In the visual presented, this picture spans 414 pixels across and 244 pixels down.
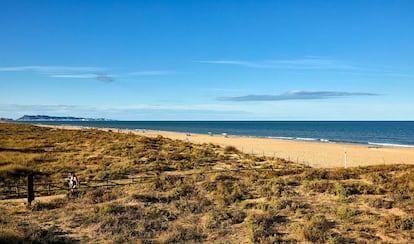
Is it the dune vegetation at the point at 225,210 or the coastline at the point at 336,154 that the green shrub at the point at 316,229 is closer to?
the dune vegetation at the point at 225,210

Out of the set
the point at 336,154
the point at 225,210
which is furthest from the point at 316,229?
the point at 336,154

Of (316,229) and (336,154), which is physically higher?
(316,229)

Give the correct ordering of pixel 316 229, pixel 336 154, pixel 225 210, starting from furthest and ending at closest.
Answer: pixel 336 154 < pixel 225 210 < pixel 316 229

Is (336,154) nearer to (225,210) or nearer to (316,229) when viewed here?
(225,210)

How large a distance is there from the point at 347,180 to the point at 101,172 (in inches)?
602

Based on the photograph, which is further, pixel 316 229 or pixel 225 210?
pixel 225 210

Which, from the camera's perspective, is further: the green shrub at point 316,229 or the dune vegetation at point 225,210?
the dune vegetation at point 225,210

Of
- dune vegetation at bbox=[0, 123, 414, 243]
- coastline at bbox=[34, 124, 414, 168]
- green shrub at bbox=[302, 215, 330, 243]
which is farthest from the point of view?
coastline at bbox=[34, 124, 414, 168]

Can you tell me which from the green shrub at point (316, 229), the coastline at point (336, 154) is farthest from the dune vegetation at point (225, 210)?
the coastline at point (336, 154)

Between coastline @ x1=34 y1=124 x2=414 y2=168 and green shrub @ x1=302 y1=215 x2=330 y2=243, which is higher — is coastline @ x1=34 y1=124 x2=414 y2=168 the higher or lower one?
the lower one

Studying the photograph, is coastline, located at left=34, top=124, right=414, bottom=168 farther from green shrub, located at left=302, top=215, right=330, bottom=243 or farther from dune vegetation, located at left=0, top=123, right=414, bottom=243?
green shrub, located at left=302, top=215, right=330, bottom=243

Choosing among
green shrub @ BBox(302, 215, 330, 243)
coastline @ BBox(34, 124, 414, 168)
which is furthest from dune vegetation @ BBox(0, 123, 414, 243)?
coastline @ BBox(34, 124, 414, 168)

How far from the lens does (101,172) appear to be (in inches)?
1003

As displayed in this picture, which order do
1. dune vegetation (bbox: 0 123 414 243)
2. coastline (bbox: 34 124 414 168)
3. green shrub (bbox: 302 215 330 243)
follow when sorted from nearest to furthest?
green shrub (bbox: 302 215 330 243)
dune vegetation (bbox: 0 123 414 243)
coastline (bbox: 34 124 414 168)
